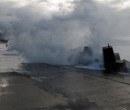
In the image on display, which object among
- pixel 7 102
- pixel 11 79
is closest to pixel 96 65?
pixel 11 79

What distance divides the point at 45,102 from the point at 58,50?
19446 millimetres

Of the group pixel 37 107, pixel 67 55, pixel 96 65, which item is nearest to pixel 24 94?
pixel 37 107

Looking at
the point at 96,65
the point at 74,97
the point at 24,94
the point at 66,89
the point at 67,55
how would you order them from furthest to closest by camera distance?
the point at 67,55, the point at 96,65, the point at 66,89, the point at 24,94, the point at 74,97

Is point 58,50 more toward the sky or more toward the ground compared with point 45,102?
more toward the sky

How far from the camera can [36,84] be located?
13211mm

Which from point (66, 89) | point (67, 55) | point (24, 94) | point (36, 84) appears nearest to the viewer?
point (24, 94)

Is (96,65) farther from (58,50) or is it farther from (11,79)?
(11,79)

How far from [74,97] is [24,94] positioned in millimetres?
1754

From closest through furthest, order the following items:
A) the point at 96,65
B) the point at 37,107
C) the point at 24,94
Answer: the point at 37,107 < the point at 24,94 < the point at 96,65

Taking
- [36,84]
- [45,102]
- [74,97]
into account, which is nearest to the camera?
[45,102]

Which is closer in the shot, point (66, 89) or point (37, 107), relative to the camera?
point (37, 107)

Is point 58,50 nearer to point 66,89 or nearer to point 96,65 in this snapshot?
point 96,65

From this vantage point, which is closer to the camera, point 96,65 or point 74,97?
point 74,97

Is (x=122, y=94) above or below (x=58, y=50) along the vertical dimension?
below
